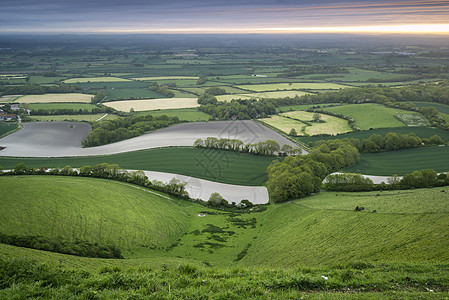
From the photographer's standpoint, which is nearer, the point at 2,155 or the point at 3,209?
the point at 3,209

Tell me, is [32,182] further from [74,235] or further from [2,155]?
[2,155]

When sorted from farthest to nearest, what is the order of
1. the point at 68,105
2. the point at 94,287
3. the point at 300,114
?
1. the point at 68,105
2. the point at 300,114
3. the point at 94,287

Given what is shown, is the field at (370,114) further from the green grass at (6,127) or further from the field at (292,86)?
the green grass at (6,127)

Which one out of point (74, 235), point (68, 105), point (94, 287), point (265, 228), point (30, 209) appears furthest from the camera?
point (68, 105)

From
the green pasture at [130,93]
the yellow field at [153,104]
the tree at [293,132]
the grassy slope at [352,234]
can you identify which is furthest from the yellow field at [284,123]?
the green pasture at [130,93]

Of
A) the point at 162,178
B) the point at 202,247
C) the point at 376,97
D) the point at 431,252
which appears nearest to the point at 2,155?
the point at 162,178

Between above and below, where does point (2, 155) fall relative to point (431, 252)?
below

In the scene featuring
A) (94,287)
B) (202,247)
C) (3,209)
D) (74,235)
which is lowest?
(202,247)
